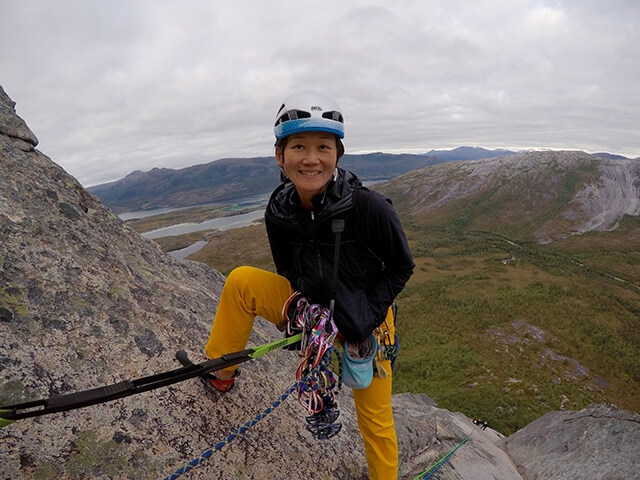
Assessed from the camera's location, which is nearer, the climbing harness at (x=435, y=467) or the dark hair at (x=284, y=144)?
the dark hair at (x=284, y=144)

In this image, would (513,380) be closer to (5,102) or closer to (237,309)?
(237,309)

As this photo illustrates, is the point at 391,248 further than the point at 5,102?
No

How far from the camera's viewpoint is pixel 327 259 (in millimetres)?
3512

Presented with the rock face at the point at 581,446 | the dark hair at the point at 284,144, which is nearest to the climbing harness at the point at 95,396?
the dark hair at the point at 284,144

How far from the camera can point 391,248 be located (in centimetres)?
345

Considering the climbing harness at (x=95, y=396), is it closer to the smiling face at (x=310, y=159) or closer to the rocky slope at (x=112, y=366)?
the rocky slope at (x=112, y=366)

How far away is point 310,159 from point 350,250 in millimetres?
970

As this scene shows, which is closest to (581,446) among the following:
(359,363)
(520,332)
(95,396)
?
(359,363)

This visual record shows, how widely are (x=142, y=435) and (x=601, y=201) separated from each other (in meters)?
131

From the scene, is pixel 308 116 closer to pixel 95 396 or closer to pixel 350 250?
pixel 350 250

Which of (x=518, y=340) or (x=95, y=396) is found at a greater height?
(x=95, y=396)

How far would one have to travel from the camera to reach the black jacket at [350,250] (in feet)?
11.1

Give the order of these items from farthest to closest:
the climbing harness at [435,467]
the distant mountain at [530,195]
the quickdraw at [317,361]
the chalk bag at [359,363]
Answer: the distant mountain at [530,195]
the climbing harness at [435,467]
the chalk bag at [359,363]
the quickdraw at [317,361]

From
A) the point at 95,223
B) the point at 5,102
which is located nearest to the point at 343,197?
the point at 95,223
